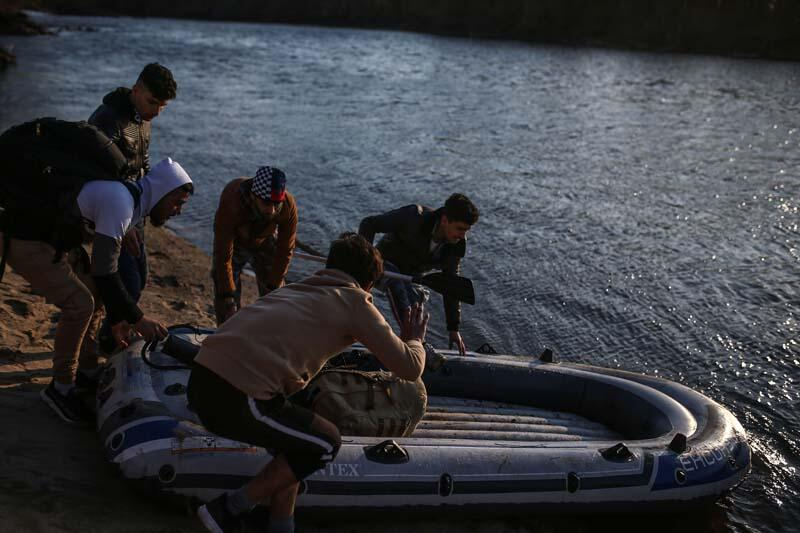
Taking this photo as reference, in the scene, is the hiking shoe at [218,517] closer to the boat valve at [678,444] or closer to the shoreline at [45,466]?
the shoreline at [45,466]

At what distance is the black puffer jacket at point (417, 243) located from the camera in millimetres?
5922

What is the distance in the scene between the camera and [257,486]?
3.71m

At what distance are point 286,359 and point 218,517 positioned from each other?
0.93 m

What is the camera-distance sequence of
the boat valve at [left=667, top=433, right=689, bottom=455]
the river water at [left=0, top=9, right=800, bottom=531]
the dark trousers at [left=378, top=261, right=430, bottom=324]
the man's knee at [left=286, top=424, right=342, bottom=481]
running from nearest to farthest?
the man's knee at [left=286, top=424, right=342, bottom=481], the boat valve at [left=667, top=433, right=689, bottom=455], the dark trousers at [left=378, top=261, right=430, bottom=324], the river water at [left=0, top=9, right=800, bottom=531]

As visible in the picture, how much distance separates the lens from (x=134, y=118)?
211 inches

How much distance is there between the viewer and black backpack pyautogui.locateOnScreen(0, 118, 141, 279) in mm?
4086

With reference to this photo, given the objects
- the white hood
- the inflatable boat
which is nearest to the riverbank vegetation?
the inflatable boat

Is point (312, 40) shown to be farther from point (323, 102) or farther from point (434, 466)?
point (434, 466)

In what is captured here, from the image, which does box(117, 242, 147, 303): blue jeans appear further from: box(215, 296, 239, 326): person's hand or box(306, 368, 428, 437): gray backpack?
box(306, 368, 428, 437): gray backpack

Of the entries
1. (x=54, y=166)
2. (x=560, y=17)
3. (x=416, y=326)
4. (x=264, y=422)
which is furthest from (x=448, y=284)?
(x=560, y=17)

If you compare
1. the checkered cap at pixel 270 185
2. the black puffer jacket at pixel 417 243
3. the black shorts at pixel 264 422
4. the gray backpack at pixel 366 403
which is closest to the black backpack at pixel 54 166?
the checkered cap at pixel 270 185

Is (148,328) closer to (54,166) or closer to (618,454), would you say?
(54,166)

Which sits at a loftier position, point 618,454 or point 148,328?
point 148,328

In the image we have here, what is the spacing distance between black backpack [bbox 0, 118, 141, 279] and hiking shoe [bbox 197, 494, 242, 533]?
5.29 ft
